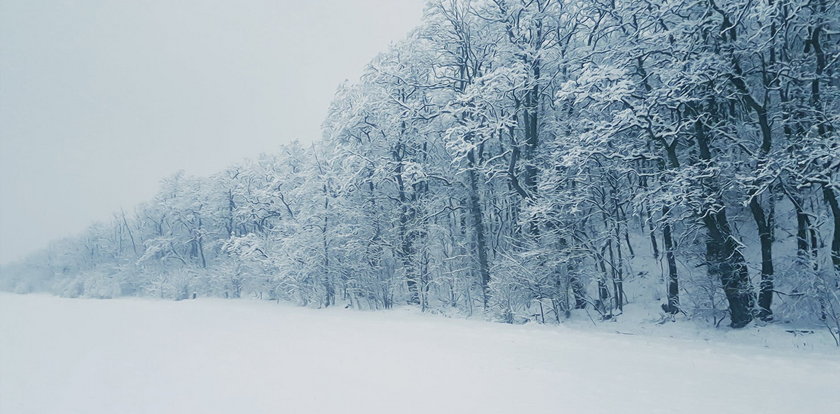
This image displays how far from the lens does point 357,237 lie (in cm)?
2398

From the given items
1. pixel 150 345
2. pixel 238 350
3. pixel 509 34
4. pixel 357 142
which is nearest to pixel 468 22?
pixel 509 34

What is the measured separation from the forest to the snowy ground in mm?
2560

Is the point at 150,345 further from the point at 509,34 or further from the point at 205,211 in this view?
the point at 205,211

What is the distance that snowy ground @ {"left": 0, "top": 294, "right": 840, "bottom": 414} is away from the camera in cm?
693

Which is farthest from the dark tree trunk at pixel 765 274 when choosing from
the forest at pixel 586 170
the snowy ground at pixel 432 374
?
the snowy ground at pixel 432 374

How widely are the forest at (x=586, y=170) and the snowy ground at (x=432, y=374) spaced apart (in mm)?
2560

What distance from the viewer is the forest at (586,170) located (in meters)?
11.5

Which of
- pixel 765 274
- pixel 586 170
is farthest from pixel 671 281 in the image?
pixel 586 170

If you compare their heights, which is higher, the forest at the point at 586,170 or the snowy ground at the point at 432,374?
the forest at the point at 586,170

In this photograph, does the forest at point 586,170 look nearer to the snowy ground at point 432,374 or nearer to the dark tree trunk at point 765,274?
the dark tree trunk at point 765,274

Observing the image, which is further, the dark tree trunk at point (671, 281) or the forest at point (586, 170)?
the dark tree trunk at point (671, 281)

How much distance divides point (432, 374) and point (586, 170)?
10.5 meters

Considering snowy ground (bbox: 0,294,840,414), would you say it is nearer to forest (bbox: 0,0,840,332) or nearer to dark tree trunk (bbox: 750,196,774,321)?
dark tree trunk (bbox: 750,196,774,321)

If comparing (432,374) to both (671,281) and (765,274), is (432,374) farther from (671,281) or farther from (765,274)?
(765,274)
